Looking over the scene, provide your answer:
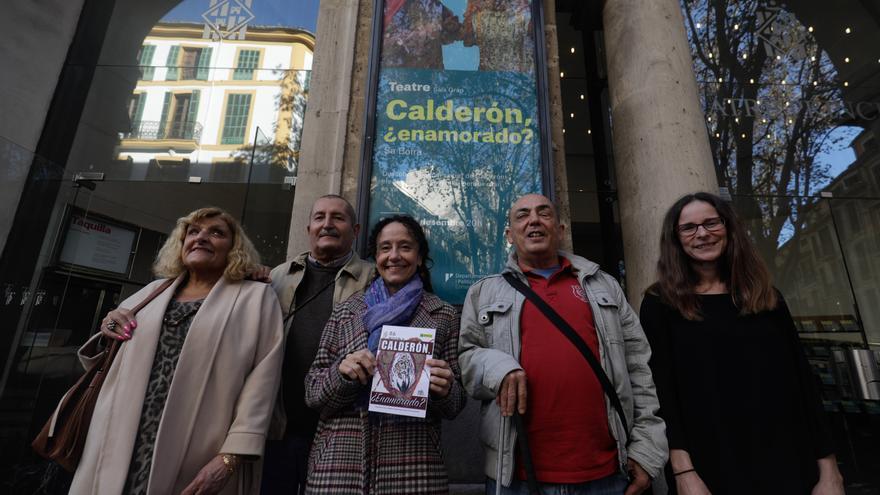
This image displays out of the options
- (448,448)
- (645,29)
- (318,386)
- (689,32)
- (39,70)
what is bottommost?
(448,448)

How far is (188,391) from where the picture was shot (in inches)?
74.9

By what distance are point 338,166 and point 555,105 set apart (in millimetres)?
2452

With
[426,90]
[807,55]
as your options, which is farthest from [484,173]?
[807,55]

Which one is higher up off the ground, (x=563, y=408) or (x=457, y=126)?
(x=457, y=126)

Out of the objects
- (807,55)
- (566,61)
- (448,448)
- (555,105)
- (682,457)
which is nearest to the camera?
(682,457)

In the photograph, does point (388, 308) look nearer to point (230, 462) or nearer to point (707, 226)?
point (230, 462)

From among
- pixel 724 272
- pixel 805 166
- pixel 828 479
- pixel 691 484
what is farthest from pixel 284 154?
pixel 805 166

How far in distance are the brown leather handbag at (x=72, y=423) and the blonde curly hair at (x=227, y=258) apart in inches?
19.1

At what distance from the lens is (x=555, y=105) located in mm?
4449

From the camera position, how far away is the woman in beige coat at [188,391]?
5.85 feet

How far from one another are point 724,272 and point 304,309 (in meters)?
2.50

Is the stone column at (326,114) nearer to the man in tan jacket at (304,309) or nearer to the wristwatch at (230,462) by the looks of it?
the man in tan jacket at (304,309)

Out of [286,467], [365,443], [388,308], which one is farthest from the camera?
[286,467]

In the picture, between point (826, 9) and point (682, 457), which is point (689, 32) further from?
point (682, 457)
